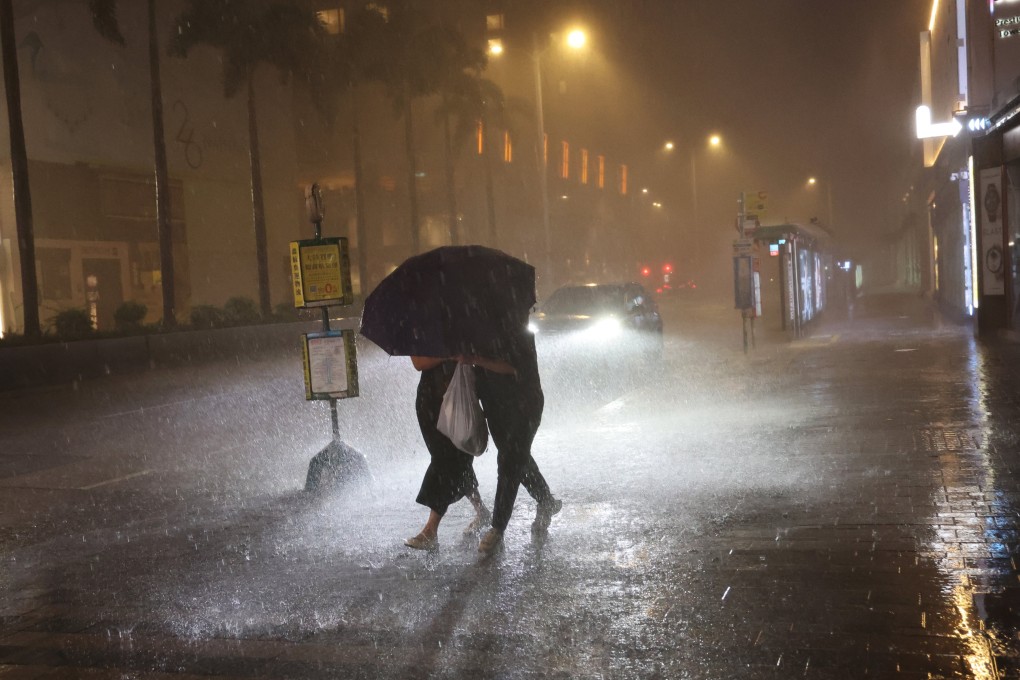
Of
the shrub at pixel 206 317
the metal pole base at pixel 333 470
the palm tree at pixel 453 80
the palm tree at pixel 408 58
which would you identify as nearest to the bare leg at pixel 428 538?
the metal pole base at pixel 333 470

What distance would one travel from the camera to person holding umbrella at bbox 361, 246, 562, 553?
550cm

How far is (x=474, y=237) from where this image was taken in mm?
59188

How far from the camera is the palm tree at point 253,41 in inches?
1323

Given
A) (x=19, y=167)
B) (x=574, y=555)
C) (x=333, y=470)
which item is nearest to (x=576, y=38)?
(x=19, y=167)

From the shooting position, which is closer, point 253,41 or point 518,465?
point 518,465

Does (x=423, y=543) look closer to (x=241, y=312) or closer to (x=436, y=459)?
(x=436, y=459)

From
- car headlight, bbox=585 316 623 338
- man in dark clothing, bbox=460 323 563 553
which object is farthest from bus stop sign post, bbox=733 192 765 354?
man in dark clothing, bbox=460 323 563 553

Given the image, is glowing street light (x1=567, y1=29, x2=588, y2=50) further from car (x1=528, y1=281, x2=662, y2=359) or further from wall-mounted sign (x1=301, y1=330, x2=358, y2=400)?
wall-mounted sign (x1=301, y1=330, x2=358, y2=400)

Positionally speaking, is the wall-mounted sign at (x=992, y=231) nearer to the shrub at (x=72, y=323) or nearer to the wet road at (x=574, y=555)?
the wet road at (x=574, y=555)

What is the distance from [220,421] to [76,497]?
16.2ft

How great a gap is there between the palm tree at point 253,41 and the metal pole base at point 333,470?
2578cm

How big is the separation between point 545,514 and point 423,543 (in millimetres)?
831

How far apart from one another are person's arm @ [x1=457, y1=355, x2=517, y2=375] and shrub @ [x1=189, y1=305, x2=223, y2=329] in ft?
77.3

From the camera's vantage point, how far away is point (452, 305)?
5527 millimetres
